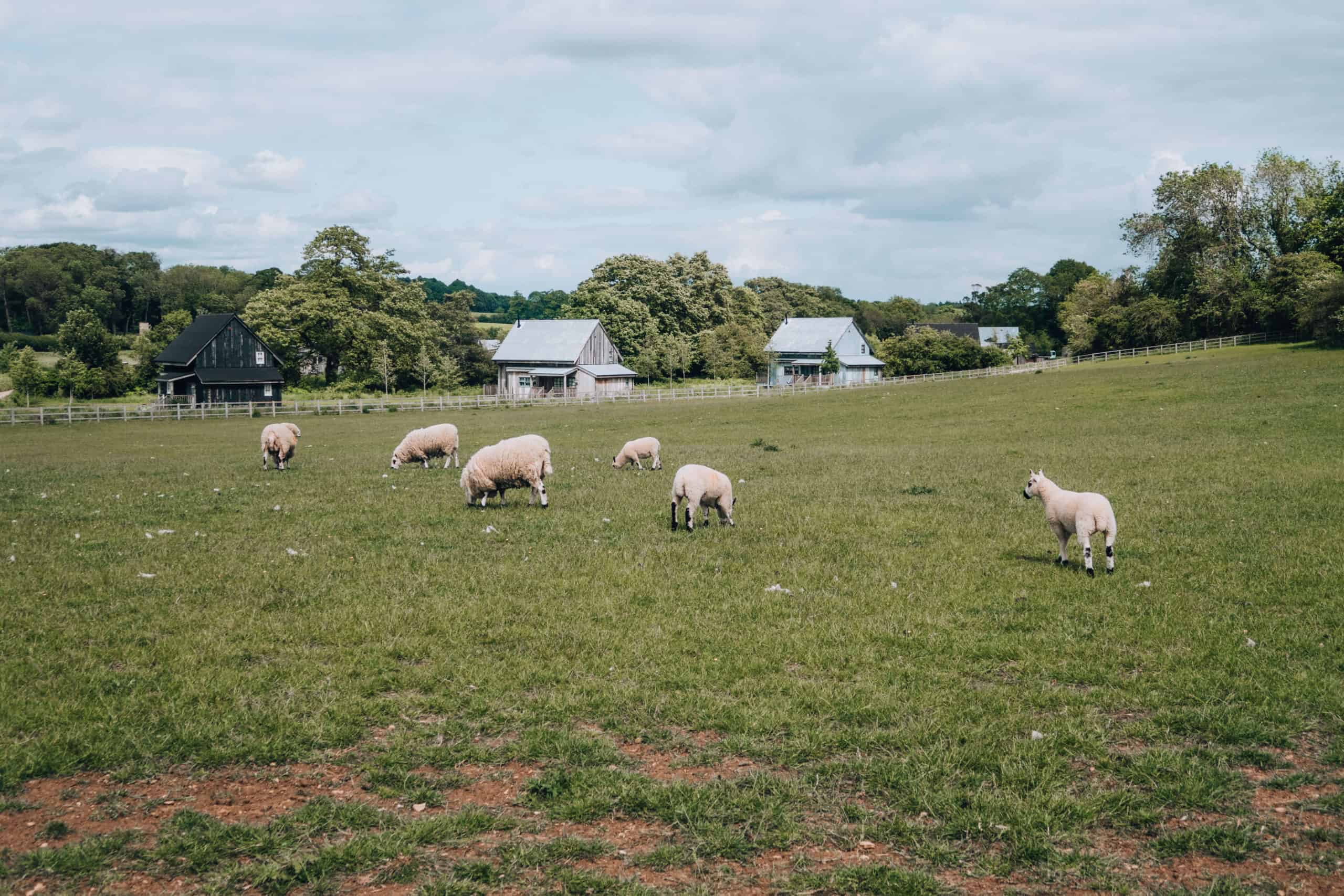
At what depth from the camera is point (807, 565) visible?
13.0 m

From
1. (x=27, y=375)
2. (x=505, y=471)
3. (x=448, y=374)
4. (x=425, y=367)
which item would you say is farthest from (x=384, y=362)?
(x=505, y=471)

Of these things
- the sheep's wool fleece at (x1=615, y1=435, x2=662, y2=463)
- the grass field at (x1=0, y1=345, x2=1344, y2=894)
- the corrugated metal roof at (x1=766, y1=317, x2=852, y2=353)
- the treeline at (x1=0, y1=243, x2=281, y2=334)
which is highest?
the treeline at (x1=0, y1=243, x2=281, y2=334)

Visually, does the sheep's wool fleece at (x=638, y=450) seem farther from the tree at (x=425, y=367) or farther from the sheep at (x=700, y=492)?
the tree at (x=425, y=367)

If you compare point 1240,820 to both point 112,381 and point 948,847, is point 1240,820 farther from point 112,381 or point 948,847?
point 112,381

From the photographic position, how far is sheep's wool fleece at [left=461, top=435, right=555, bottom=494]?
18.2 m

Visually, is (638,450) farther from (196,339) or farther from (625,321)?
(625,321)

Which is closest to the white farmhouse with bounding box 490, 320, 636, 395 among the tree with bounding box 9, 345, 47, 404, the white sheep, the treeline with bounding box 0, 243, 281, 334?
the tree with bounding box 9, 345, 47, 404

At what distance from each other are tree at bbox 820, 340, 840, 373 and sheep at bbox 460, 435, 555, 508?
81.3 m

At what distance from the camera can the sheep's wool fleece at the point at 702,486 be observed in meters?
15.5

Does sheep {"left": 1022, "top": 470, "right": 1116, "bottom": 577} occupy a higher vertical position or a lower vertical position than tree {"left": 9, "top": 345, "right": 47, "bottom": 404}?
lower

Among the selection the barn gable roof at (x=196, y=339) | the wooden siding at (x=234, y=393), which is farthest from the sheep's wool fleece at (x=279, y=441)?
the barn gable roof at (x=196, y=339)

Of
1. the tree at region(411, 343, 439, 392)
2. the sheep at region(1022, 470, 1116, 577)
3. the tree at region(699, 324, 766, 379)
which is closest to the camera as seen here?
the sheep at region(1022, 470, 1116, 577)

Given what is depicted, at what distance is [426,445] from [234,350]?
57.3 meters

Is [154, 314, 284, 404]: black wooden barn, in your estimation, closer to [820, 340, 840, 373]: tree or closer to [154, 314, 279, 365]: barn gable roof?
[154, 314, 279, 365]: barn gable roof
